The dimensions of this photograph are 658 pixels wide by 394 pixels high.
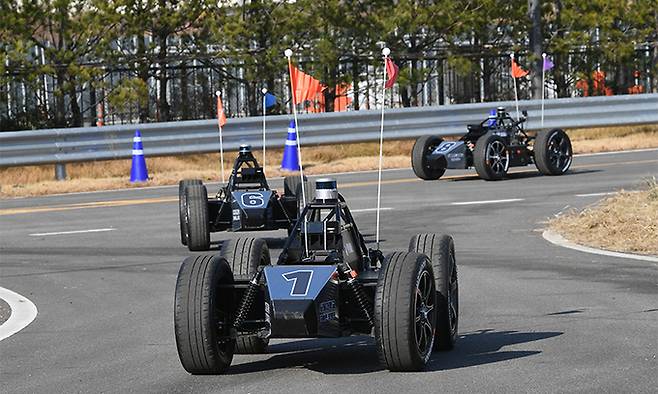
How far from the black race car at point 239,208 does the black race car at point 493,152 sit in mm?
6865

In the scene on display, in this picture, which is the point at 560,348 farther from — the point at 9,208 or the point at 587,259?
the point at 9,208

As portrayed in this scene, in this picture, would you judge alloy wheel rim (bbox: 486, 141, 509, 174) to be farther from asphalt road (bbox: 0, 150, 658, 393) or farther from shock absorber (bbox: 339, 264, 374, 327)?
shock absorber (bbox: 339, 264, 374, 327)

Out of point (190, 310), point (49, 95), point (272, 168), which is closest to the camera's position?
point (190, 310)

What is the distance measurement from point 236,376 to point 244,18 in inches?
906

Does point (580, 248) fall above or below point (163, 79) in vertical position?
below

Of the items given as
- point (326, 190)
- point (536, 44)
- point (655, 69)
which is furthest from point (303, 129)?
point (326, 190)

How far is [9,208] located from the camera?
20875 millimetres

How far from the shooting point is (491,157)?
22.1 m

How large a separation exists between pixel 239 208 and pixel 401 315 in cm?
724

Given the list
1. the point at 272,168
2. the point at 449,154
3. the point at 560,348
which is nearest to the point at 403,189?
the point at 449,154

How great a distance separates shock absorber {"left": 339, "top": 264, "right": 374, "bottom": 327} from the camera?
826 cm

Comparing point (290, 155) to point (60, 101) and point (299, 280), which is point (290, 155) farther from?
point (299, 280)

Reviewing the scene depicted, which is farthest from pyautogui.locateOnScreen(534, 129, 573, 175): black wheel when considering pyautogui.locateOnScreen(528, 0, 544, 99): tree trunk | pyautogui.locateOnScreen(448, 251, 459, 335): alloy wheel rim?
pyautogui.locateOnScreen(448, 251, 459, 335): alloy wheel rim

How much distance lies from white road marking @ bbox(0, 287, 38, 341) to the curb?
5710 mm
